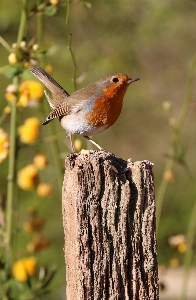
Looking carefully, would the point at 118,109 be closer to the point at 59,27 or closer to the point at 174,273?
the point at 59,27

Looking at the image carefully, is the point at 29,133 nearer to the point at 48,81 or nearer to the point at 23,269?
the point at 48,81

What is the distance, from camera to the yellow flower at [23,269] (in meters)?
3.48

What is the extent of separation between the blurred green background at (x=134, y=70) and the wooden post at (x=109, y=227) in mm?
2816

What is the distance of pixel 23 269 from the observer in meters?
3.51

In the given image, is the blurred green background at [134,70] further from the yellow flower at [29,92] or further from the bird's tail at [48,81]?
the yellow flower at [29,92]

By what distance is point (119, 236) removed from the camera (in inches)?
80.6

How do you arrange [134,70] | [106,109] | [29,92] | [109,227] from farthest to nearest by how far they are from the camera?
[134,70] < [29,92] < [106,109] < [109,227]

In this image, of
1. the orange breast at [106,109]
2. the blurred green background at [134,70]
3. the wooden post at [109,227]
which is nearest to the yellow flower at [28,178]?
the orange breast at [106,109]

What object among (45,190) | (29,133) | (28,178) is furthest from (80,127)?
(45,190)

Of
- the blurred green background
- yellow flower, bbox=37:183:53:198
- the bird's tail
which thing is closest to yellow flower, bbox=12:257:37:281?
yellow flower, bbox=37:183:53:198

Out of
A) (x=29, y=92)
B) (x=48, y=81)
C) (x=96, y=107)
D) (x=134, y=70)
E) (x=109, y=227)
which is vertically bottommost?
(x=109, y=227)

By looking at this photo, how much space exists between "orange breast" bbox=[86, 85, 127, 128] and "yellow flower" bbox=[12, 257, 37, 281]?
34.7 inches

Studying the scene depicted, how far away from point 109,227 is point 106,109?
1.31 meters

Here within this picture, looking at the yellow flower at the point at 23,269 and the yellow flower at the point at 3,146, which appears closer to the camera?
the yellow flower at the point at 3,146
